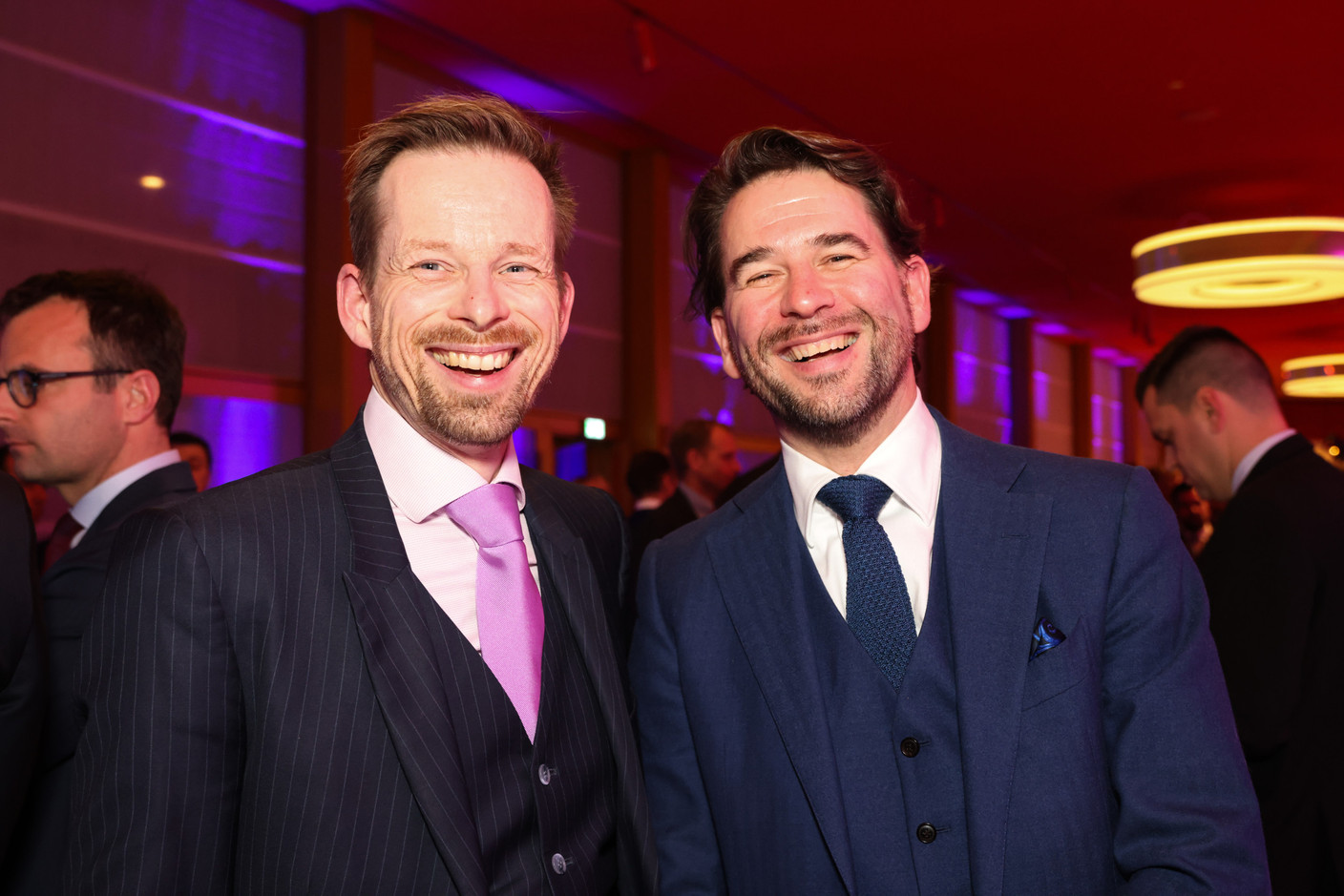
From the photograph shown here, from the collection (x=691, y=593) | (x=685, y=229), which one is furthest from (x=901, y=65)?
(x=691, y=593)

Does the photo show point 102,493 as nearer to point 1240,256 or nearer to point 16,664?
point 16,664

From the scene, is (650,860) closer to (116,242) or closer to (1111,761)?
(1111,761)

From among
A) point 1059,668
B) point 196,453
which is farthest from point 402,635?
point 196,453

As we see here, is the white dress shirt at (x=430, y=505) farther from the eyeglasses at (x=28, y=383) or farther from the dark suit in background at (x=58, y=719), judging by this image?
the eyeglasses at (x=28, y=383)

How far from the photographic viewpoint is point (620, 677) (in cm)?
167

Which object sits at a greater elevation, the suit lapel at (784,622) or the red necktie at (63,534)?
the red necktie at (63,534)

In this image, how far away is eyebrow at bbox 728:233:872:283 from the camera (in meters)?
1.71

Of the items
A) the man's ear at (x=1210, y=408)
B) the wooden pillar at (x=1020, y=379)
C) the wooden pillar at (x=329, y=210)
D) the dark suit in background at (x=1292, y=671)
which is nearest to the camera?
the dark suit in background at (x=1292, y=671)

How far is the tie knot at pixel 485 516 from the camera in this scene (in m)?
1.54

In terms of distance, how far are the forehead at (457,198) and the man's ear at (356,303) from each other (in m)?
0.10

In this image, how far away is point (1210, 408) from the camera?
121 inches

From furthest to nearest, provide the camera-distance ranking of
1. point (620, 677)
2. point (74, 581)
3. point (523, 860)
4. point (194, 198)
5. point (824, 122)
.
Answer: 1. point (824, 122)
2. point (194, 198)
3. point (74, 581)
4. point (620, 677)
5. point (523, 860)

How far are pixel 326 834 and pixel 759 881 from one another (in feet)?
2.02

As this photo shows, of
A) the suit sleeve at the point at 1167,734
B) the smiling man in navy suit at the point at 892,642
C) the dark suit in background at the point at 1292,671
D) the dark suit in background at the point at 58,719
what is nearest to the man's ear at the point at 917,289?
the smiling man in navy suit at the point at 892,642
